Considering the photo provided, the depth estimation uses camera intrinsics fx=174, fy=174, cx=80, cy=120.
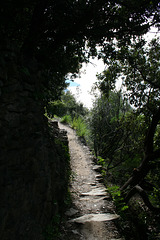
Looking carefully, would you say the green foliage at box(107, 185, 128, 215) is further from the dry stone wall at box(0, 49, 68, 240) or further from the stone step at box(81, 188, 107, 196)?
the dry stone wall at box(0, 49, 68, 240)

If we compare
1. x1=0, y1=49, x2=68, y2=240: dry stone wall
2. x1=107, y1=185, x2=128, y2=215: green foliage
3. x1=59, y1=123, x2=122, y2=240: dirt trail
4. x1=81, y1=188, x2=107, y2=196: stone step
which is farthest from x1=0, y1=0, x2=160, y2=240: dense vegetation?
x1=107, y1=185, x2=128, y2=215: green foliage

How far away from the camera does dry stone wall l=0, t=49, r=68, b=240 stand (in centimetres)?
223

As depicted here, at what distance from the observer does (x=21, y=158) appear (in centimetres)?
252

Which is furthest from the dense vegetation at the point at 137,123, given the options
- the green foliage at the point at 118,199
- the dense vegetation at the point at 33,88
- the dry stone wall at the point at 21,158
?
the dry stone wall at the point at 21,158

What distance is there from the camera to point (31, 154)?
2711 mm

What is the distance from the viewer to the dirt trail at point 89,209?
10.9 ft

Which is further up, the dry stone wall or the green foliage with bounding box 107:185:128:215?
the dry stone wall

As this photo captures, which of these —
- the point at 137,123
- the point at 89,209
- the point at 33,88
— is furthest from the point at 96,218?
the point at 137,123

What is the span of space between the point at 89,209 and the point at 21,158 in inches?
101

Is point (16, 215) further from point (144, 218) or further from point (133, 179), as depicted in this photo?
A: point (133, 179)

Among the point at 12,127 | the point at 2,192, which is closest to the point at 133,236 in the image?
the point at 2,192

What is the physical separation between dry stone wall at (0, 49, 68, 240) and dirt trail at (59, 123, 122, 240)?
2.41 feet

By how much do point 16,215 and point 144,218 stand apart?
4.60 m

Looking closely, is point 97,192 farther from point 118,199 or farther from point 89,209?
point 89,209
